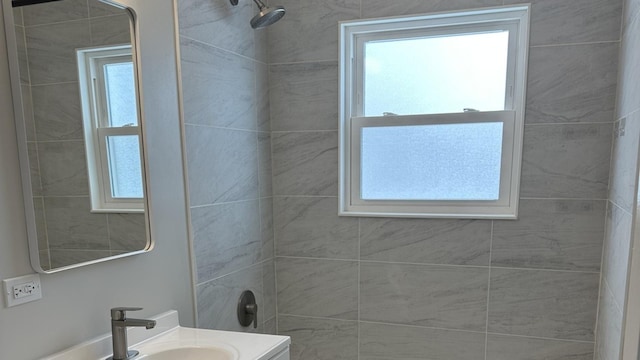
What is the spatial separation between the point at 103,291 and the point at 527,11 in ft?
6.91

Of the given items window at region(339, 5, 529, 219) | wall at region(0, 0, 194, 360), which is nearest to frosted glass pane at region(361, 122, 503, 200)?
window at region(339, 5, 529, 219)

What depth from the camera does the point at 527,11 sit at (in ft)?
6.06

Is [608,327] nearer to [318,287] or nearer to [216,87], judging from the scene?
[318,287]

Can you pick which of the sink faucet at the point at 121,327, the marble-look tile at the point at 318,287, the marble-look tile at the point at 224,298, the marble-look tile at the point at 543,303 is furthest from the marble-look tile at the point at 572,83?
the sink faucet at the point at 121,327

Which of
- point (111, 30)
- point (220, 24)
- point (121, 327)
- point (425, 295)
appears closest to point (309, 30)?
point (220, 24)

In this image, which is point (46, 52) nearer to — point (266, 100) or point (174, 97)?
point (174, 97)

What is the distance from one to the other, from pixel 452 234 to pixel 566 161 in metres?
0.63

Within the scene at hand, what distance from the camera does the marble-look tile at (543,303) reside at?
1897 millimetres

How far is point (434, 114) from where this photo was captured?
208 centimetres

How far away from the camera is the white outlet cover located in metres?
0.99

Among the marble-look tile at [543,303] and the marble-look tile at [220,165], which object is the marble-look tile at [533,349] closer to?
the marble-look tile at [543,303]

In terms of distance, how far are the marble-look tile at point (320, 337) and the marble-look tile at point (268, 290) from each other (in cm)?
11

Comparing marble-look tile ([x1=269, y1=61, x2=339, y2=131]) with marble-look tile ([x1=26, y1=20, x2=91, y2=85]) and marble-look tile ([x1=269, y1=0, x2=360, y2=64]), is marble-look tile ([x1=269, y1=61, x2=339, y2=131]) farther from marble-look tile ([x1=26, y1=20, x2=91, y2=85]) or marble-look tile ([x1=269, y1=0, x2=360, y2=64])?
marble-look tile ([x1=26, y1=20, x2=91, y2=85])

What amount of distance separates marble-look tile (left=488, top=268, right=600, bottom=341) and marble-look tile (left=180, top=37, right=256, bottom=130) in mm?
1519
